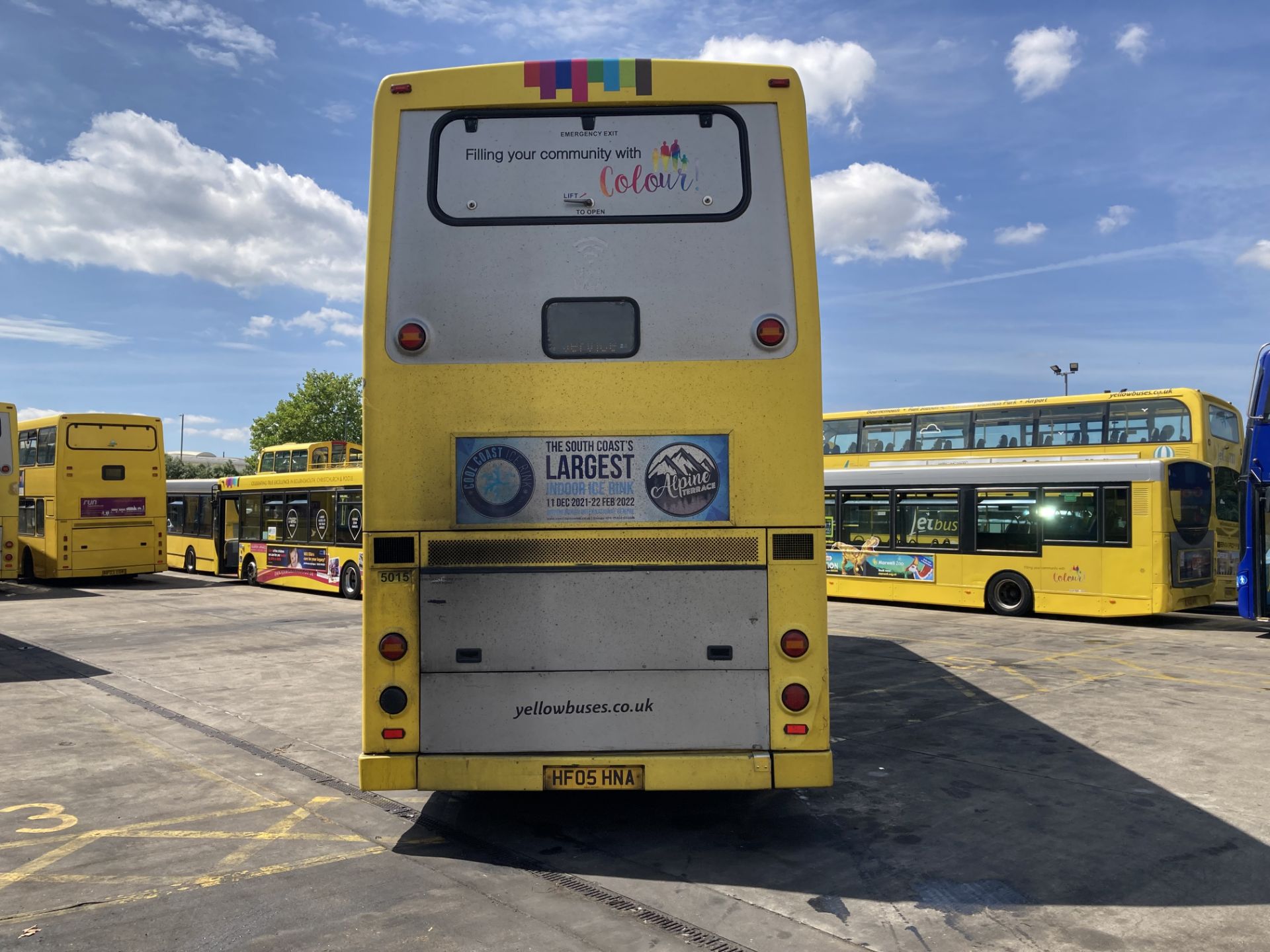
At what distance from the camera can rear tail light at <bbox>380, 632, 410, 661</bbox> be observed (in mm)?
5551

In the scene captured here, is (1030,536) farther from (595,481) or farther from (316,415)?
(316,415)

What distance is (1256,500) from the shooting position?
48.8 feet

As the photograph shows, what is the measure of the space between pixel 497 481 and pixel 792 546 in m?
1.69

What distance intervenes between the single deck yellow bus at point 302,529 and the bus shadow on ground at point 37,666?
23.9 feet

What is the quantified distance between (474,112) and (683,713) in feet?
11.9

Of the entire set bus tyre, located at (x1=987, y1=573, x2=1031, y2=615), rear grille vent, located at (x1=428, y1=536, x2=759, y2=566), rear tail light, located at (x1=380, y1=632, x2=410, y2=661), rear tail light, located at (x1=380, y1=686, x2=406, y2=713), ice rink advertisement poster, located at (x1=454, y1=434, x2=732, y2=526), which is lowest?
bus tyre, located at (x1=987, y1=573, x2=1031, y2=615)

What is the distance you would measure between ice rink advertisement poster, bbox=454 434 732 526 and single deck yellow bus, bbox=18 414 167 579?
23333 millimetres

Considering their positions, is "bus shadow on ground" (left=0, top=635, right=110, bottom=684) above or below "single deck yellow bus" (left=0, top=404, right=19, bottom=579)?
below

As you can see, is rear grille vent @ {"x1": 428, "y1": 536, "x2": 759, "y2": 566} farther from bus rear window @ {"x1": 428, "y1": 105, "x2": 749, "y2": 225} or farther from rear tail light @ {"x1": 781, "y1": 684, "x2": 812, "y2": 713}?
bus rear window @ {"x1": 428, "y1": 105, "x2": 749, "y2": 225}

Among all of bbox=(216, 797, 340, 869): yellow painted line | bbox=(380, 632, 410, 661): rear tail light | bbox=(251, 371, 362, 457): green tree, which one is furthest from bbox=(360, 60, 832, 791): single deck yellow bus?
bbox=(251, 371, 362, 457): green tree

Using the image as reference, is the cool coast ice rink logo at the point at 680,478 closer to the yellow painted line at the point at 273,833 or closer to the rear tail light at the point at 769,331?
the rear tail light at the point at 769,331

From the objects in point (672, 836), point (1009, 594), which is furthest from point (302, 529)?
point (672, 836)

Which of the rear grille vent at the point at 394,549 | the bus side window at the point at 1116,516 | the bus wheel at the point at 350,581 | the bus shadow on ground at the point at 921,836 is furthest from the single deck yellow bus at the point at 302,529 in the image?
the rear grille vent at the point at 394,549

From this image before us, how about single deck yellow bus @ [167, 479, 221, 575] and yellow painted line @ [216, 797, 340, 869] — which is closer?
yellow painted line @ [216, 797, 340, 869]
